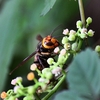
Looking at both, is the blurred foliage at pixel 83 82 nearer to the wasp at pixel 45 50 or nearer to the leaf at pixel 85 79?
the leaf at pixel 85 79

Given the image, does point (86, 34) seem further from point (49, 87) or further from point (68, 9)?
point (68, 9)

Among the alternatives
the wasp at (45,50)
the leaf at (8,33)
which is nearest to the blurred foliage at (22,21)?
the leaf at (8,33)

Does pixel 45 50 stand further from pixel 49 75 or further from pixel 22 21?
pixel 22 21

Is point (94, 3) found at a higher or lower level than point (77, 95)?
higher

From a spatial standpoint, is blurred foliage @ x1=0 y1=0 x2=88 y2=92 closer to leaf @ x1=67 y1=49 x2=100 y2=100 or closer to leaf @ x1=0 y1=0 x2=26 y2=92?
leaf @ x1=0 y1=0 x2=26 y2=92

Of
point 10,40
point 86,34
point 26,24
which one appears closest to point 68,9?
point 26,24

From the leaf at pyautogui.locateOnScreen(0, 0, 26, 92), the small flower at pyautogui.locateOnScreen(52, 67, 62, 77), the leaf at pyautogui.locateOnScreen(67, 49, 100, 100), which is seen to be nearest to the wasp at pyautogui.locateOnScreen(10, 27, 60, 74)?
the small flower at pyautogui.locateOnScreen(52, 67, 62, 77)

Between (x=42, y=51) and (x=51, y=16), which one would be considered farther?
(x=51, y=16)

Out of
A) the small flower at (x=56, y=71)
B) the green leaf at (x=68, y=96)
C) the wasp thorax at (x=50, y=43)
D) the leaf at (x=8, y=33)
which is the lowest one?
the green leaf at (x=68, y=96)
